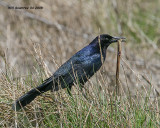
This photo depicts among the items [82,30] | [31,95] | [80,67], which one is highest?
[82,30]

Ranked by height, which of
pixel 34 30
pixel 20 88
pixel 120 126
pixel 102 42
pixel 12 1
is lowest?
pixel 120 126

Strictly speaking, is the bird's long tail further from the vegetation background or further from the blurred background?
the blurred background

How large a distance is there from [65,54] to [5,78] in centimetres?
289

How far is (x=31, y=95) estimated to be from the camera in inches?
108

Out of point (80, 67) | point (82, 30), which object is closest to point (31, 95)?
point (80, 67)

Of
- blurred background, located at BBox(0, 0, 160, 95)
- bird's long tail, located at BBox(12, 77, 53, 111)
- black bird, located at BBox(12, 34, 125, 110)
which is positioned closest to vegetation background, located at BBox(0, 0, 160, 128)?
blurred background, located at BBox(0, 0, 160, 95)

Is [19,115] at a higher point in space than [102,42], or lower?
lower

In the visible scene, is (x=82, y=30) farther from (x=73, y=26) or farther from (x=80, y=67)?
(x=80, y=67)

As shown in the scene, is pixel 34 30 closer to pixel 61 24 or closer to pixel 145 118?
pixel 61 24

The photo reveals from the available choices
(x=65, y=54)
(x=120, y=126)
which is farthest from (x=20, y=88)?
(x=65, y=54)

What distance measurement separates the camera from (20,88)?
304cm

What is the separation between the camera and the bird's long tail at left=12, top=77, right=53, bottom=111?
267 centimetres

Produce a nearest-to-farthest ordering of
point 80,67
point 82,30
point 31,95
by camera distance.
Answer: point 31,95 < point 80,67 < point 82,30

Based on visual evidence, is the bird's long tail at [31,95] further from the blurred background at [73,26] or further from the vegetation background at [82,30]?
the blurred background at [73,26]
